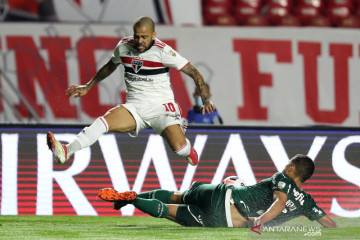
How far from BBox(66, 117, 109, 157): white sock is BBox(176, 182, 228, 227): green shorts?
105cm

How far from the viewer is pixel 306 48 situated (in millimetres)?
13258

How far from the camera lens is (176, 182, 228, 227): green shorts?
23.8ft

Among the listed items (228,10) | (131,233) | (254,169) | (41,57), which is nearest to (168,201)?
(131,233)

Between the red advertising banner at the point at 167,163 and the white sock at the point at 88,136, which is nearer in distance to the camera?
the white sock at the point at 88,136

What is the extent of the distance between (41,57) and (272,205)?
266 inches

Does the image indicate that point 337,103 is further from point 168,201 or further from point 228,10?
point 168,201

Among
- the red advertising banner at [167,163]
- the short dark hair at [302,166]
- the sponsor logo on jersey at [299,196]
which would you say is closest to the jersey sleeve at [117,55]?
the red advertising banner at [167,163]

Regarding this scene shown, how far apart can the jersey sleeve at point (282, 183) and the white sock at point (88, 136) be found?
1.59 meters

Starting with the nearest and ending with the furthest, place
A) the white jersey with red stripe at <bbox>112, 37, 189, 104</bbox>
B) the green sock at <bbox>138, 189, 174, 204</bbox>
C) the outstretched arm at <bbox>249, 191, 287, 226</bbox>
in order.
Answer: the outstretched arm at <bbox>249, 191, 287, 226</bbox> → the white jersey with red stripe at <bbox>112, 37, 189, 104</bbox> → the green sock at <bbox>138, 189, 174, 204</bbox>

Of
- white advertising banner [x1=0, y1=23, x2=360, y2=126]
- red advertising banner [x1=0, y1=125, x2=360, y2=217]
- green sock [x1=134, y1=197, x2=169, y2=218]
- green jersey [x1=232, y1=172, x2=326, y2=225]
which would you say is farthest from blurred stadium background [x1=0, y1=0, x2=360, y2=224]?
green jersey [x1=232, y1=172, x2=326, y2=225]

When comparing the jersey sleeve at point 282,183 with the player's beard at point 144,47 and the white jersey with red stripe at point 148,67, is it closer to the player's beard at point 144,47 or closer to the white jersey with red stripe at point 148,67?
the white jersey with red stripe at point 148,67

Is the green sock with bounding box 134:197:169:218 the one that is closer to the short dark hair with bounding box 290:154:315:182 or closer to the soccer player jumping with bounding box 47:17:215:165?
the soccer player jumping with bounding box 47:17:215:165

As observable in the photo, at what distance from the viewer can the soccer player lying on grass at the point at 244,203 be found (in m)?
7.09

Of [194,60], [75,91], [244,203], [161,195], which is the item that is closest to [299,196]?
[244,203]
